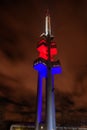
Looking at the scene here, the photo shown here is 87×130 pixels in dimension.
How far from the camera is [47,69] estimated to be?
7825 centimetres

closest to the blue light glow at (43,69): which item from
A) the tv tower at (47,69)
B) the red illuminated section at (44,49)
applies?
the tv tower at (47,69)

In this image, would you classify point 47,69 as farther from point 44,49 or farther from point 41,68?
point 44,49

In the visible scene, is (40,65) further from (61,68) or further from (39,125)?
(39,125)

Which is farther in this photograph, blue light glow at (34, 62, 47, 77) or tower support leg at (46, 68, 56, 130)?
blue light glow at (34, 62, 47, 77)

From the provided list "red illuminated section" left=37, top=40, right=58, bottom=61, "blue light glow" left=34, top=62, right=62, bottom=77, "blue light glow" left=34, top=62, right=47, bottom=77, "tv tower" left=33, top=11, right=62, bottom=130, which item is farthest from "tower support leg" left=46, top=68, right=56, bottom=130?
"red illuminated section" left=37, top=40, right=58, bottom=61

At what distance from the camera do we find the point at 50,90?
74188 millimetres

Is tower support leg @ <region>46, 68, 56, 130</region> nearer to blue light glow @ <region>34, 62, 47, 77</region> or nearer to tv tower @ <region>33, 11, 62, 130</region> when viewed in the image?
tv tower @ <region>33, 11, 62, 130</region>

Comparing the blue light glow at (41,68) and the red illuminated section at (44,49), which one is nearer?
the blue light glow at (41,68)

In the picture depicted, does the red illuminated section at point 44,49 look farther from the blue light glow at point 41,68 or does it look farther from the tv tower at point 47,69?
the blue light glow at point 41,68

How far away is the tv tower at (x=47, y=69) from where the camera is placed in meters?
72.4

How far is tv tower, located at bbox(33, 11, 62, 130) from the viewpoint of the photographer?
72375 mm

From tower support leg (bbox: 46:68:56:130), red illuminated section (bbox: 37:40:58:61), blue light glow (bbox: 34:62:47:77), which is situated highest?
red illuminated section (bbox: 37:40:58:61)

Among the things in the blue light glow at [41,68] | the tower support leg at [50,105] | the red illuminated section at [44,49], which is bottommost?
the tower support leg at [50,105]

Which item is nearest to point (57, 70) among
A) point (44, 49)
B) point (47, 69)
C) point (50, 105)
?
point (47, 69)
